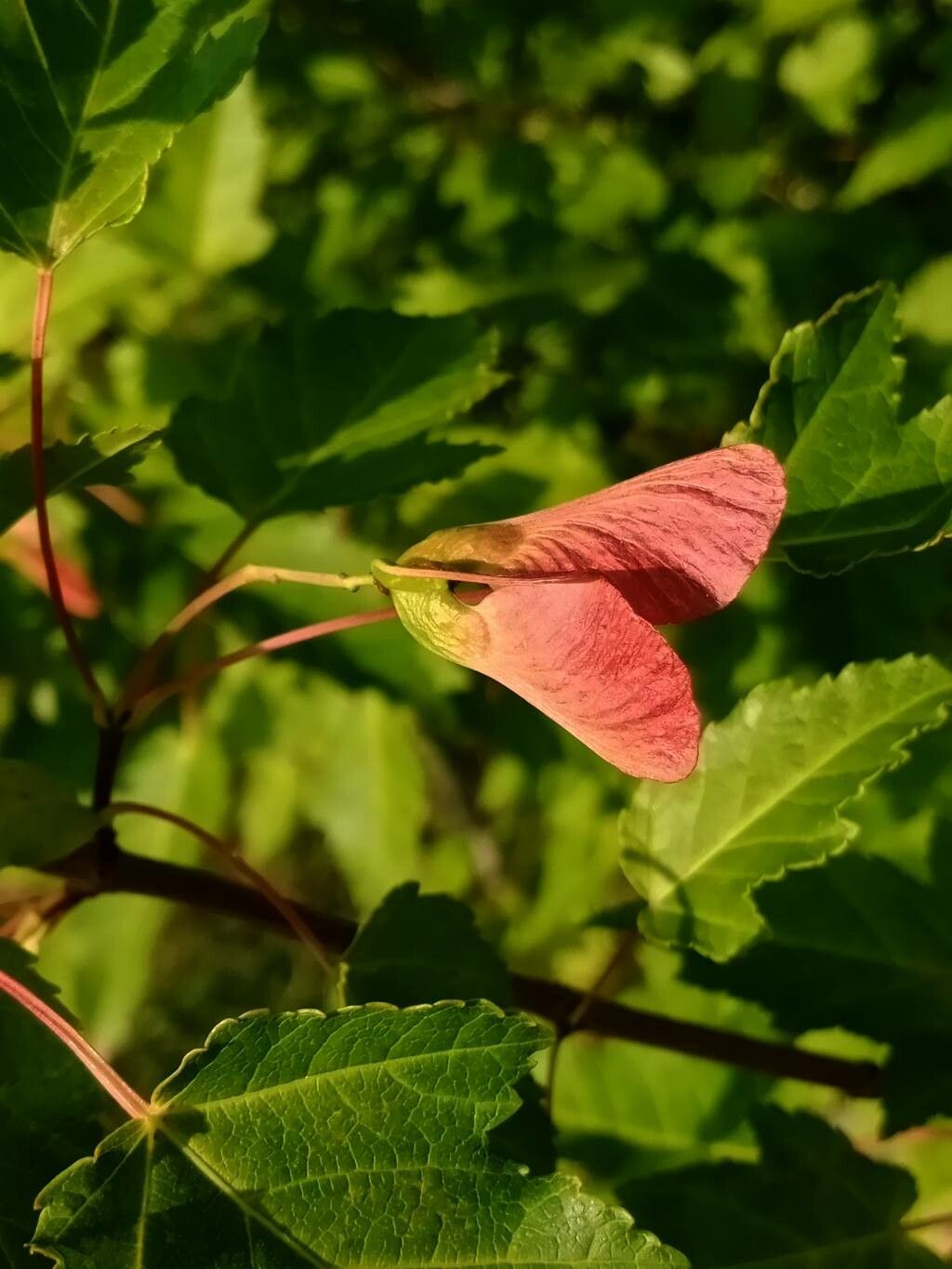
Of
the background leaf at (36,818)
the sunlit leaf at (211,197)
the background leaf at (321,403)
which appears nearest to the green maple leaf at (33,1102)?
the background leaf at (36,818)

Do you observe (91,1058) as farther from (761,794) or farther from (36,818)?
(761,794)

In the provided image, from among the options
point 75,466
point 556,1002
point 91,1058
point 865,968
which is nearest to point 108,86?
point 75,466

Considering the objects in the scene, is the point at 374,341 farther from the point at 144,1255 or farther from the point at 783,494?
the point at 144,1255

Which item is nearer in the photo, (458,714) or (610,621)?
(610,621)

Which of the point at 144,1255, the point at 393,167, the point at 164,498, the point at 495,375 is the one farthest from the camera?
the point at 393,167

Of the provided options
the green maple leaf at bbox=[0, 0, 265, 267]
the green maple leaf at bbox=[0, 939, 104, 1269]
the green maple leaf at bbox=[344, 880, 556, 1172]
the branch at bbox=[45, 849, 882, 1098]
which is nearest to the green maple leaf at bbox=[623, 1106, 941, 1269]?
the branch at bbox=[45, 849, 882, 1098]

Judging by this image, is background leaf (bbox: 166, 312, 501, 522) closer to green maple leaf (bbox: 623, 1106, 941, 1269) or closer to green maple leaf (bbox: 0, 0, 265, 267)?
green maple leaf (bbox: 0, 0, 265, 267)

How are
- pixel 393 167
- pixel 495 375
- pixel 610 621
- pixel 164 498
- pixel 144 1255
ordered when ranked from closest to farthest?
1. pixel 610 621
2. pixel 144 1255
3. pixel 495 375
4. pixel 164 498
5. pixel 393 167

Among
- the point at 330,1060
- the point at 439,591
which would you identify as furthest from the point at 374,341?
the point at 330,1060
